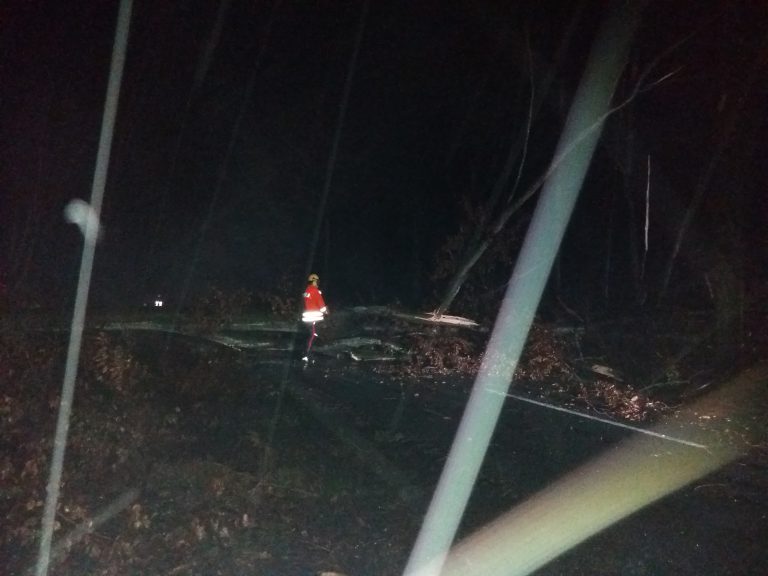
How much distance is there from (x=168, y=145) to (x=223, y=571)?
28.3ft

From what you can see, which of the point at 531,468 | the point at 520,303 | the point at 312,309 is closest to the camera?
the point at 531,468

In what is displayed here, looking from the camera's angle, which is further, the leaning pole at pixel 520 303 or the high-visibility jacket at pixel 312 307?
the high-visibility jacket at pixel 312 307

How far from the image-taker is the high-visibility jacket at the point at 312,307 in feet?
36.9

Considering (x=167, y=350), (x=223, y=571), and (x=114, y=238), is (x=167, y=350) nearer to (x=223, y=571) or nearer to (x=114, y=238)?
(x=114, y=238)

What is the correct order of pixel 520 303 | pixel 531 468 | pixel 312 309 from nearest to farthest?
1. pixel 531 468
2. pixel 312 309
3. pixel 520 303

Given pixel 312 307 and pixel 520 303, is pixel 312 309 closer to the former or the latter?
pixel 312 307

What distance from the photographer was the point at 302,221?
62.5 ft

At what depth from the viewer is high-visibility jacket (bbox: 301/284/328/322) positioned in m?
11.3

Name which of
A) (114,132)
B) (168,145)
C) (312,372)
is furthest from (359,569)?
(168,145)

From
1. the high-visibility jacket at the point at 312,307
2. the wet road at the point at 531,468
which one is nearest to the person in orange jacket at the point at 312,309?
the high-visibility jacket at the point at 312,307

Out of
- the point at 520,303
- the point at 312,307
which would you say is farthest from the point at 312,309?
the point at 520,303

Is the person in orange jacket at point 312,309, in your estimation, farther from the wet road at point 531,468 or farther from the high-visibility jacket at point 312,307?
the wet road at point 531,468

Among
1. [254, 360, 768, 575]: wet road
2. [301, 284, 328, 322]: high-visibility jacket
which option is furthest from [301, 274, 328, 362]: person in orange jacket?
[254, 360, 768, 575]: wet road

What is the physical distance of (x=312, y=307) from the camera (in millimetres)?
11344
